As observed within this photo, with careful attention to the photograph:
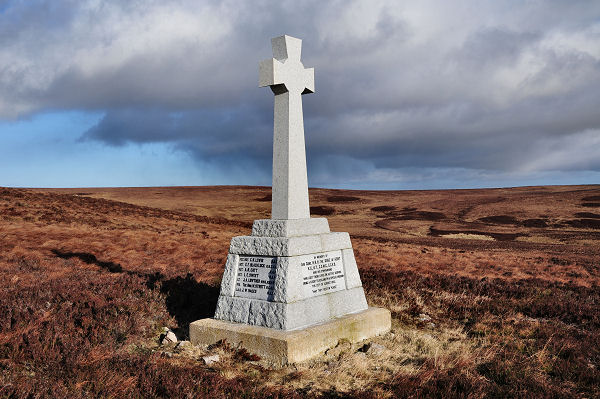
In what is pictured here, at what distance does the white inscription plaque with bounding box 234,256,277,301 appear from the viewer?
7520mm

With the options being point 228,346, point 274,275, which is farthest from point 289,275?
point 228,346

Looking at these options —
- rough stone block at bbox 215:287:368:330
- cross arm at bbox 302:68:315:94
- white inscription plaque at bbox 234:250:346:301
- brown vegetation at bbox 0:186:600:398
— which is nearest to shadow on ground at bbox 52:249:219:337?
brown vegetation at bbox 0:186:600:398

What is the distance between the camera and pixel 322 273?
799 centimetres

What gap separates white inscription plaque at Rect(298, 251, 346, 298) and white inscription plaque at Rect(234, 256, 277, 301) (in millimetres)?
536

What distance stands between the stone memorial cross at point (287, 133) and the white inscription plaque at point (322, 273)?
2.75 ft

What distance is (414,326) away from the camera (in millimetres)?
9039

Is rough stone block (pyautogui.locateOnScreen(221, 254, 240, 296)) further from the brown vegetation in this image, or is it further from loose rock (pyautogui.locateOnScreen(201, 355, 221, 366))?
loose rock (pyautogui.locateOnScreen(201, 355, 221, 366))

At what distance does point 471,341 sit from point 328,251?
9.59ft

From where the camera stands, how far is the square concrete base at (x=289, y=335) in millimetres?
6719

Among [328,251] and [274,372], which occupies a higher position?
[328,251]

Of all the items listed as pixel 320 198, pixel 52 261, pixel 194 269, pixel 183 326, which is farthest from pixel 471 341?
pixel 320 198

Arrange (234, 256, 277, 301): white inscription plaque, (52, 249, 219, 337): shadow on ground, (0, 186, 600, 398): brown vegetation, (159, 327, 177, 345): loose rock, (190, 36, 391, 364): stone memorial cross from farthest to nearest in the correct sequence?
1. (52, 249, 219, 337): shadow on ground
2. (159, 327, 177, 345): loose rock
3. (234, 256, 277, 301): white inscription plaque
4. (190, 36, 391, 364): stone memorial cross
5. (0, 186, 600, 398): brown vegetation

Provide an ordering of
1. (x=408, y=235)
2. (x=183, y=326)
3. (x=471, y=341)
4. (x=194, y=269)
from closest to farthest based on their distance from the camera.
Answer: (x=471, y=341) < (x=183, y=326) < (x=194, y=269) < (x=408, y=235)

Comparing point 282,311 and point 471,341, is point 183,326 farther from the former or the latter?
point 471,341
